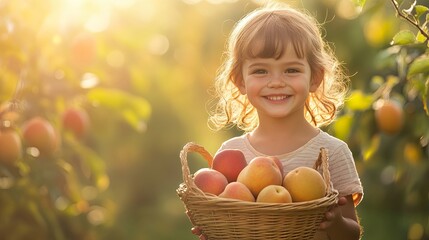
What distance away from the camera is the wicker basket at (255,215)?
2.26 meters

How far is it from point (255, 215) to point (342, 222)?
278mm

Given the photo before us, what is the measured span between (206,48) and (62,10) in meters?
4.88

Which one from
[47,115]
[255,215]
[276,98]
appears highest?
[47,115]

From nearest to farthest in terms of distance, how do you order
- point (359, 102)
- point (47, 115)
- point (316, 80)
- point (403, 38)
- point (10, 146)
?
point (403, 38)
point (316, 80)
point (10, 146)
point (359, 102)
point (47, 115)

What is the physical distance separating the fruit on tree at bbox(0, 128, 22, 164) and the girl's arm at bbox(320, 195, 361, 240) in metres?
1.41

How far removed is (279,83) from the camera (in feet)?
8.32

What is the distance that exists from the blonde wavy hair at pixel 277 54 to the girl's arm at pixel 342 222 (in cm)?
38

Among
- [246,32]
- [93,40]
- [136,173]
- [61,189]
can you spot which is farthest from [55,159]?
[136,173]

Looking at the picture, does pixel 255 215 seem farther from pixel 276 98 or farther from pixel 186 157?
pixel 276 98

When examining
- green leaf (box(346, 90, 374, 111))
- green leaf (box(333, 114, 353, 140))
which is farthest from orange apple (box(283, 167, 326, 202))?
green leaf (box(346, 90, 374, 111))

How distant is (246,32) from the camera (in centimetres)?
266

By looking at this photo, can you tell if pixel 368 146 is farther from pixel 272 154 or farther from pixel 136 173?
pixel 136 173

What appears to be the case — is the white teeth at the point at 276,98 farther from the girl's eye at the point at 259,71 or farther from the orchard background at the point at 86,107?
the orchard background at the point at 86,107

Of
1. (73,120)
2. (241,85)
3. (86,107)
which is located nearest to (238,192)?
(241,85)
